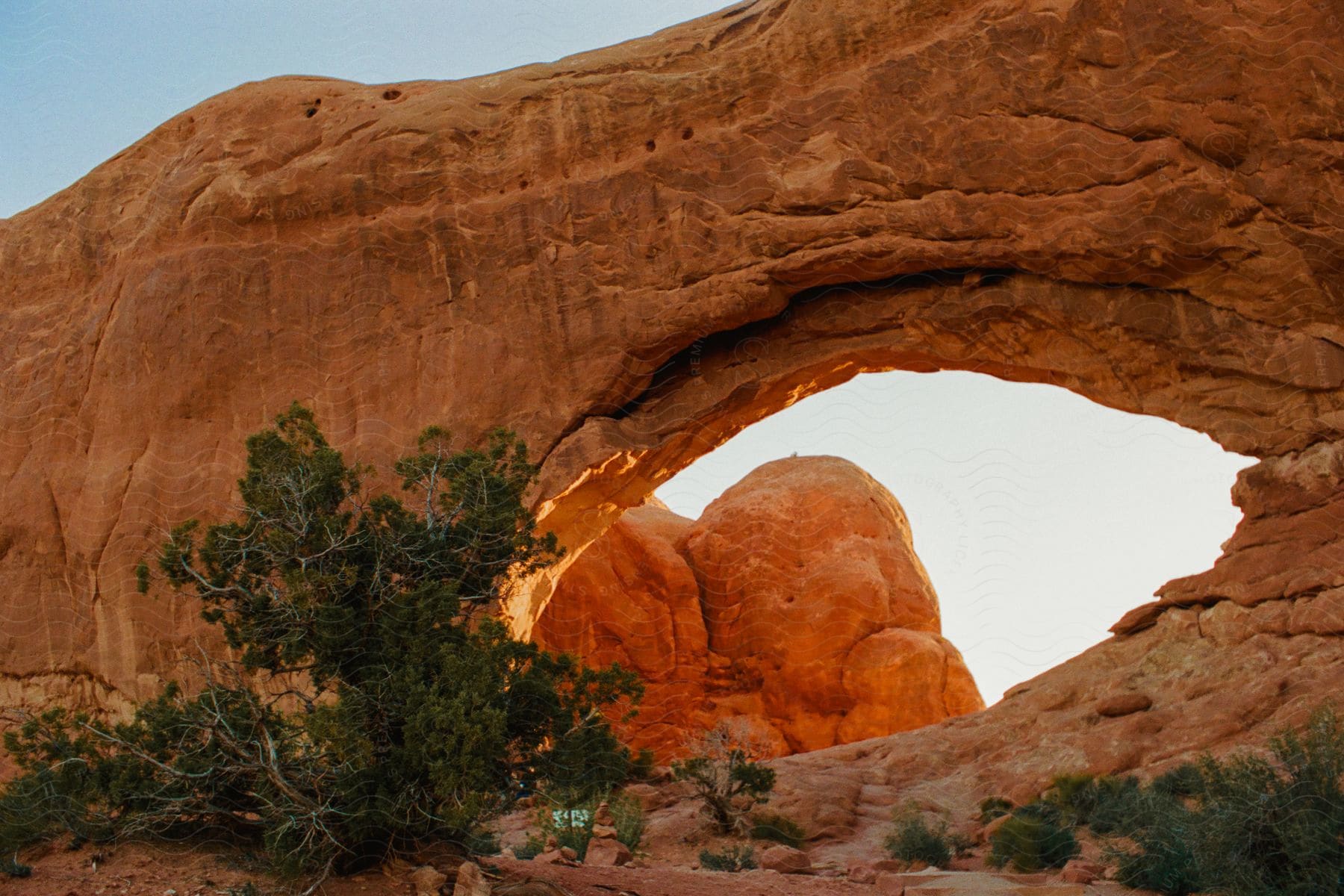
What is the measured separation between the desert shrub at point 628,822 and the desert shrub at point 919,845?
7.05 feet

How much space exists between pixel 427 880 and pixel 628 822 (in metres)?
4.25

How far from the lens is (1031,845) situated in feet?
28.2

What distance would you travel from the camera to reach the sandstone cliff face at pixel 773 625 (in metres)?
18.1

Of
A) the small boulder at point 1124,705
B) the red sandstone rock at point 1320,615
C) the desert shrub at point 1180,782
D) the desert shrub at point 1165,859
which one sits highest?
the red sandstone rock at point 1320,615

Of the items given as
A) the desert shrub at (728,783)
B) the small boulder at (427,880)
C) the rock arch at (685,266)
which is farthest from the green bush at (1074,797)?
the small boulder at (427,880)

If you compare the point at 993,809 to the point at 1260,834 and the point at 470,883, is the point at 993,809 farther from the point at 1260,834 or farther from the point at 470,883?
Result: the point at 470,883

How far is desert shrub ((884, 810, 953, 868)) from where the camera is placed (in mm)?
9211

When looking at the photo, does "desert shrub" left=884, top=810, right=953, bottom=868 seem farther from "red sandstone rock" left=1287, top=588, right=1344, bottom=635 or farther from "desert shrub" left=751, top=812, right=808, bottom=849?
"red sandstone rock" left=1287, top=588, right=1344, bottom=635

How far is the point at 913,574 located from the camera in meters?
20.1

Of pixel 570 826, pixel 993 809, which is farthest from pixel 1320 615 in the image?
pixel 570 826

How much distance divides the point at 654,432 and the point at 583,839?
4.06m

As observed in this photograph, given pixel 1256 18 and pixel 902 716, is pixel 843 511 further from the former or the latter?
pixel 1256 18

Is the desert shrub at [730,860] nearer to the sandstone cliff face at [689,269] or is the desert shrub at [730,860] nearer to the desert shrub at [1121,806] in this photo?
the desert shrub at [1121,806]

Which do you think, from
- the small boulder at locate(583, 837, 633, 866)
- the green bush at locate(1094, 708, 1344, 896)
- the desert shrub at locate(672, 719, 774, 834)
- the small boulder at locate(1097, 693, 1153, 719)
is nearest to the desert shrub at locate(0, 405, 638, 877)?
the small boulder at locate(583, 837, 633, 866)
